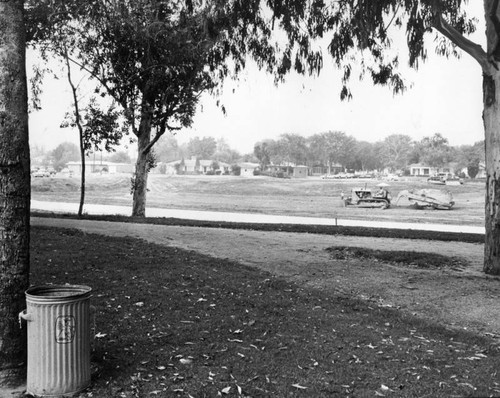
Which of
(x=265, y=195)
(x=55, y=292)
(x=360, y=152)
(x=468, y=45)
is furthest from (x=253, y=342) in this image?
(x=360, y=152)

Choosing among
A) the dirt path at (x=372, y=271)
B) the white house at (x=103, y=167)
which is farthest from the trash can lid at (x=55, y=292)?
the white house at (x=103, y=167)

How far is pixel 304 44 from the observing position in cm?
1190

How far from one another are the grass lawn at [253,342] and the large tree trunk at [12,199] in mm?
650

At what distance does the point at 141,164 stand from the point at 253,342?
15974 mm

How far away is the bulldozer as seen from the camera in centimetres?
3269

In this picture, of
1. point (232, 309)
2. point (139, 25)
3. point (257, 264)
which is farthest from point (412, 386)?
point (139, 25)

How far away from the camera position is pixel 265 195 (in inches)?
1649

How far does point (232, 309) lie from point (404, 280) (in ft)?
11.3

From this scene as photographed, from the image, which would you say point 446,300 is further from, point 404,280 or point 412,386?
point 412,386

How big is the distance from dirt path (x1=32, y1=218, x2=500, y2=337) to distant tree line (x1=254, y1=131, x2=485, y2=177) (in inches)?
1503

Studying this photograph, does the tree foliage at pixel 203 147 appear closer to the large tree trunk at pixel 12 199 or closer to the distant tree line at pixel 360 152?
the distant tree line at pixel 360 152

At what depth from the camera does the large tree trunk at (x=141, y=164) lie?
1955 cm

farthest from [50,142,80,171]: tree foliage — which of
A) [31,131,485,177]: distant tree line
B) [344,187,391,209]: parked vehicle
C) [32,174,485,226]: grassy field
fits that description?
[344,187,391,209]: parked vehicle

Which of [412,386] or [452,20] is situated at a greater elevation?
[452,20]
